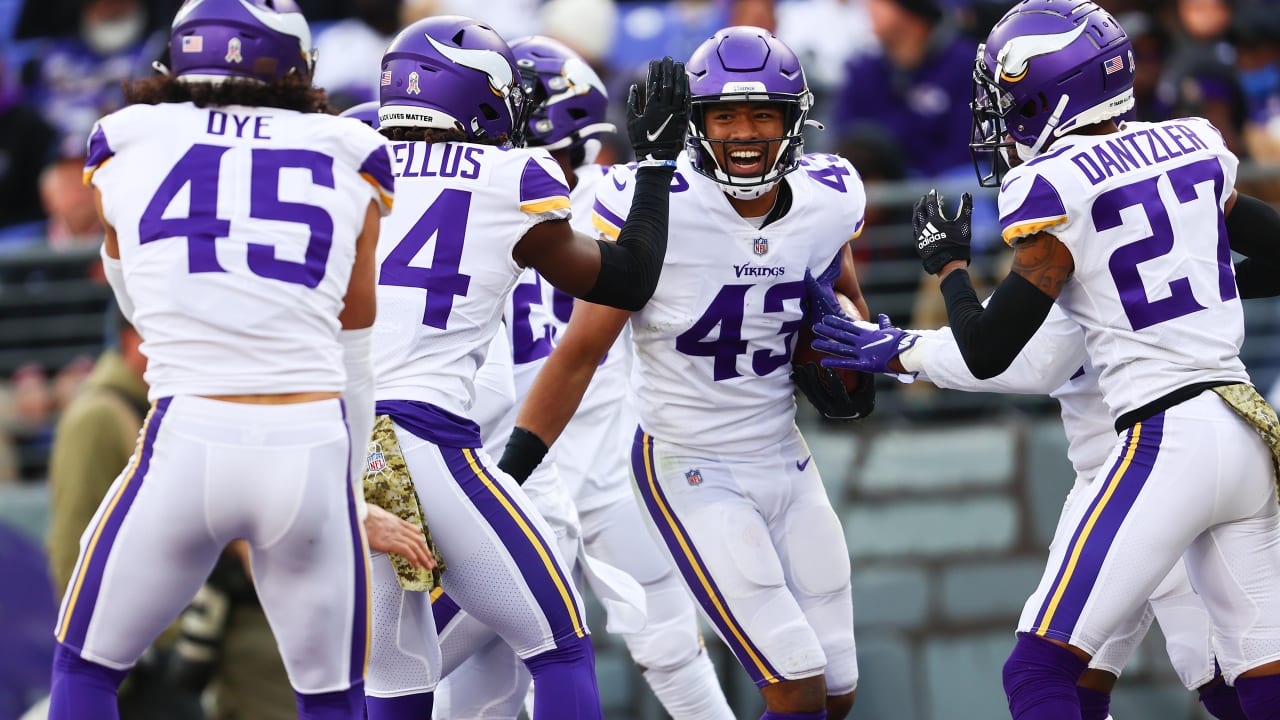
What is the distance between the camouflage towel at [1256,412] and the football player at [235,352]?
2.37 metres

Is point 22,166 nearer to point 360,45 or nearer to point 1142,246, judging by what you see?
point 360,45

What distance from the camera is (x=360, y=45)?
10836 mm

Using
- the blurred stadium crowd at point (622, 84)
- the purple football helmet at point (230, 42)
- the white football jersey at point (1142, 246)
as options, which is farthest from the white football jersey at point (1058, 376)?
the blurred stadium crowd at point (622, 84)

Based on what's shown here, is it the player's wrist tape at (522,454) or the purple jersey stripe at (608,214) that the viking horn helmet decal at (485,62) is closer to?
the purple jersey stripe at (608,214)

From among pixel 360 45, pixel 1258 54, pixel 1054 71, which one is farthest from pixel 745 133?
pixel 360 45

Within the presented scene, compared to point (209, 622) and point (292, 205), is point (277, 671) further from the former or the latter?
point (292, 205)

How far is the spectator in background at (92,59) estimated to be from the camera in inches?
431

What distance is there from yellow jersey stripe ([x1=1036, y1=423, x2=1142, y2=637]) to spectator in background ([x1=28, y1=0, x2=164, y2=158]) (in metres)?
7.96

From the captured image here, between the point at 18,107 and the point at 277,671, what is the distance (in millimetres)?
5047

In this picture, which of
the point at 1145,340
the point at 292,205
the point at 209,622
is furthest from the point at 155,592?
the point at 209,622

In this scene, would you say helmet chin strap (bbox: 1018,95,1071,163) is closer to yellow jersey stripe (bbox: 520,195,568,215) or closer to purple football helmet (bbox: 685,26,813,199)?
purple football helmet (bbox: 685,26,813,199)

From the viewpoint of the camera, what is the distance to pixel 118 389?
7191 millimetres

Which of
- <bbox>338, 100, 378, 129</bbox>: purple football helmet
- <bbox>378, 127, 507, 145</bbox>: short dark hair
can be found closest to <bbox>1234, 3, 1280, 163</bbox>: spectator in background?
<bbox>338, 100, 378, 129</bbox>: purple football helmet

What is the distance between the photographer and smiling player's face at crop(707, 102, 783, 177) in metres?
5.19
